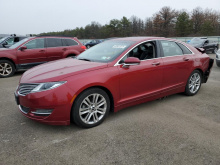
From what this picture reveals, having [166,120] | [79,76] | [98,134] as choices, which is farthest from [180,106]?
[79,76]

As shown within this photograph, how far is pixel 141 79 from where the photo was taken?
3.69 metres

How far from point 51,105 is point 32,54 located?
5684 millimetres

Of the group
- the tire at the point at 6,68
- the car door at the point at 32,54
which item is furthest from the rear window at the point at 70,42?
the tire at the point at 6,68

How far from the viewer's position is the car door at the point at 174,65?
163 inches

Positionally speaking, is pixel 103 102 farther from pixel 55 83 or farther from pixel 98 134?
pixel 55 83

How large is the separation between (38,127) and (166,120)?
2292 mm

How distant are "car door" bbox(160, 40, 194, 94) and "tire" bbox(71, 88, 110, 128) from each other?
5.19 ft

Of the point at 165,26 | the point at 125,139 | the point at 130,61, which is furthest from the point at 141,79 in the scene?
the point at 165,26

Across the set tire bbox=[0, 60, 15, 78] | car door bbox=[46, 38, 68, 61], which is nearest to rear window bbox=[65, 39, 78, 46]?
car door bbox=[46, 38, 68, 61]

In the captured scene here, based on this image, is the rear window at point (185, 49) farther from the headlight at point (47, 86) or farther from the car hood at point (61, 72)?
the headlight at point (47, 86)

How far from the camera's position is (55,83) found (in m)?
2.88

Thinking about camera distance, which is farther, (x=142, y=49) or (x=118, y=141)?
(x=142, y=49)

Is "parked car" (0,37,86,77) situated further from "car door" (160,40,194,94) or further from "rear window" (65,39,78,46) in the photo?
"car door" (160,40,194,94)

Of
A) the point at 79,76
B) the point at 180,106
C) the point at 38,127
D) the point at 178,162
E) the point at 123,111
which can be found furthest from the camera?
the point at 180,106
